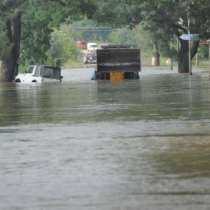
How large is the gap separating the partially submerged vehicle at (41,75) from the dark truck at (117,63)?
4398mm

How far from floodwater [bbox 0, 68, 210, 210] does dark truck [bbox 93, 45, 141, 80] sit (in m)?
38.8

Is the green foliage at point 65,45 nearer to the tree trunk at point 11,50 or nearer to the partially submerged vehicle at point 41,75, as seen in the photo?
the tree trunk at point 11,50

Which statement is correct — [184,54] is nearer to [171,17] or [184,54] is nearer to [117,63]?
[171,17]

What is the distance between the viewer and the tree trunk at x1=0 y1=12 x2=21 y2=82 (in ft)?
184

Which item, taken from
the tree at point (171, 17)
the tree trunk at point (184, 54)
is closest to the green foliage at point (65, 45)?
the tree trunk at point (184, 54)

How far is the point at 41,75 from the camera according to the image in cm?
5559

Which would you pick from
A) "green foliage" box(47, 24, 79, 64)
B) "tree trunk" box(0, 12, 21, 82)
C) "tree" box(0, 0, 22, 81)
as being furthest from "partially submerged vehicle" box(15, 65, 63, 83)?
"green foliage" box(47, 24, 79, 64)

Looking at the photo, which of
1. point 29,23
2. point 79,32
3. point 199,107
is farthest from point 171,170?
point 79,32

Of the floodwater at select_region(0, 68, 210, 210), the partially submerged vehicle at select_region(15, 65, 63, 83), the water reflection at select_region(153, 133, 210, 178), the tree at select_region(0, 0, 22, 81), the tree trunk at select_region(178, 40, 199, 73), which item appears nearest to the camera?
the floodwater at select_region(0, 68, 210, 210)

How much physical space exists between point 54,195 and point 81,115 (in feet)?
38.4

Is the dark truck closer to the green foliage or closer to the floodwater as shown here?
the floodwater

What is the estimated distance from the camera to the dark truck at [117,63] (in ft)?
199

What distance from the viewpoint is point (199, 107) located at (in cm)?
2308

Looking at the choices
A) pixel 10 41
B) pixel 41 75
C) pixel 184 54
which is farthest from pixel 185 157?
pixel 184 54
